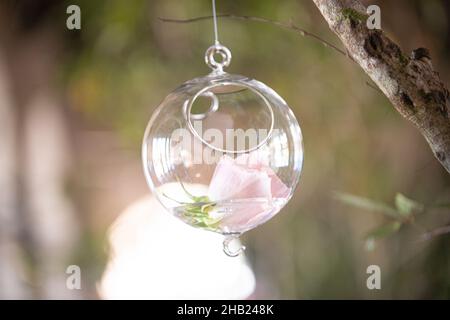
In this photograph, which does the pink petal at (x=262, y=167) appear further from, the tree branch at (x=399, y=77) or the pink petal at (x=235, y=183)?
the tree branch at (x=399, y=77)

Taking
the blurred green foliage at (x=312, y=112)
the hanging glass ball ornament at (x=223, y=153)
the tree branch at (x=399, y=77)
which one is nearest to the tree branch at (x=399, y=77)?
the tree branch at (x=399, y=77)

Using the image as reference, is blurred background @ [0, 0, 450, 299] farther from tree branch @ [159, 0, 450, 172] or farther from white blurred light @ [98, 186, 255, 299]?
tree branch @ [159, 0, 450, 172]

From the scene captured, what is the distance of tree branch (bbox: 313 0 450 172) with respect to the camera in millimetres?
835

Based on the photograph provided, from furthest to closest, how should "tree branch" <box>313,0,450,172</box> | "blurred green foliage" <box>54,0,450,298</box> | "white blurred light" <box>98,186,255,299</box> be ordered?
"white blurred light" <box>98,186,255,299</box>
"blurred green foliage" <box>54,0,450,298</box>
"tree branch" <box>313,0,450,172</box>

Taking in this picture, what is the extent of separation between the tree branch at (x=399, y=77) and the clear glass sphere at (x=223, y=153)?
128 mm

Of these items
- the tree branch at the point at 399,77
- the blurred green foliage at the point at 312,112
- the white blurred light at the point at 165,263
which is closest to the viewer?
the tree branch at the point at 399,77

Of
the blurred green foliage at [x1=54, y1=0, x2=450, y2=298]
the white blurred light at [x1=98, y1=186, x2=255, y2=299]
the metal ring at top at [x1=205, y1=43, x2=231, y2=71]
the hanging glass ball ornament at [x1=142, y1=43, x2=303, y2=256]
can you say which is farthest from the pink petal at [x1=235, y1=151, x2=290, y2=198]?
the white blurred light at [x1=98, y1=186, x2=255, y2=299]

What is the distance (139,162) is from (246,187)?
7.18ft

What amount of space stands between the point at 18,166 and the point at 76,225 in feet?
1.07

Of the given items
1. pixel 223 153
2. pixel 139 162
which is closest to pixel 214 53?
pixel 223 153

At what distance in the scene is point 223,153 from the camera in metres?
0.85

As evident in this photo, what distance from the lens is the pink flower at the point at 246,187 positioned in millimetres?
843
